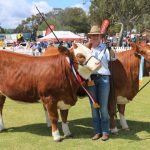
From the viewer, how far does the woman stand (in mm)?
7061

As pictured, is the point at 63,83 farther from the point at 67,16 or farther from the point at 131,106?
the point at 67,16

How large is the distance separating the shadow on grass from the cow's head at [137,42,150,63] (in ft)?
4.79

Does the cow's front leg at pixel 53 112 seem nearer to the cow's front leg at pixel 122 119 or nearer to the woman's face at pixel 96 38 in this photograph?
the woman's face at pixel 96 38

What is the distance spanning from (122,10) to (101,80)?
4835cm

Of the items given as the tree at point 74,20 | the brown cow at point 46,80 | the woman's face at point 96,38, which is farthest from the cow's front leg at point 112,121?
the tree at point 74,20

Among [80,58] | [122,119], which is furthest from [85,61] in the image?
[122,119]

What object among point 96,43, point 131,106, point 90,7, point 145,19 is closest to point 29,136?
point 96,43

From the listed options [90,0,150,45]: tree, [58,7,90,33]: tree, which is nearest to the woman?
[90,0,150,45]: tree

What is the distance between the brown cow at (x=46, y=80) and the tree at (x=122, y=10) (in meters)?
46.5

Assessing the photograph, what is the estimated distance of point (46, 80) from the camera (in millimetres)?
7145

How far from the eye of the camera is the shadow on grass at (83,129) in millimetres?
7570

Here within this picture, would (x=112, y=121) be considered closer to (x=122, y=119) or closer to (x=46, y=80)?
(x=122, y=119)

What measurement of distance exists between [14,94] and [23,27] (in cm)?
13107

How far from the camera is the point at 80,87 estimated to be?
24.3 ft
